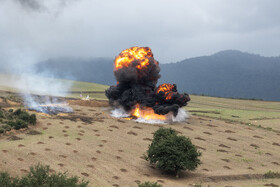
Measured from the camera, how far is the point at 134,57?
68938mm

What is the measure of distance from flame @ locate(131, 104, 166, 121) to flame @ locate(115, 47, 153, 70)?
997 centimetres

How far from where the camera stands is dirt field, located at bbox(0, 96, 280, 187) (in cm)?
2905

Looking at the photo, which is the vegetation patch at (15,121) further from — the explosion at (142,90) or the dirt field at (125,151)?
the explosion at (142,90)

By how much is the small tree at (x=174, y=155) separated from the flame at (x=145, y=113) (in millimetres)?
27813

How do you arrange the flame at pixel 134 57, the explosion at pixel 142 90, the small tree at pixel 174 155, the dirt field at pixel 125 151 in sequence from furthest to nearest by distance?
1. the flame at pixel 134 57
2. the explosion at pixel 142 90
3. the small tree at pixel 174 155
4. the dirt field at pixel 125 151

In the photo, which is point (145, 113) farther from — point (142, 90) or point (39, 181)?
point (39, 181)

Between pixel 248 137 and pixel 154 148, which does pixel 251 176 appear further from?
pixel 248 137

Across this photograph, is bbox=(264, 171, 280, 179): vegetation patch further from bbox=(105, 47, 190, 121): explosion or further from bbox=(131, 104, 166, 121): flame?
bbox=(131, 104, 166, 121): flame

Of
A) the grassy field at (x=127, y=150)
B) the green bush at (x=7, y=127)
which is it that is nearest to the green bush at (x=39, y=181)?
the grassy field at (x=127, y=150)

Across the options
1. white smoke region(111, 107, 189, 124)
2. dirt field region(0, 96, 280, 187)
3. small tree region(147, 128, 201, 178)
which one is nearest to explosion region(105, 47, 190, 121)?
white smoke region(111, 107, 189, 124)

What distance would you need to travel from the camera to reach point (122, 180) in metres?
27.4

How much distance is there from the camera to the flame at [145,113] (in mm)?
60812

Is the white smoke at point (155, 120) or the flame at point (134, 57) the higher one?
the flame at point (134, 57)

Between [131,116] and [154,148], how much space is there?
31.1 meters
